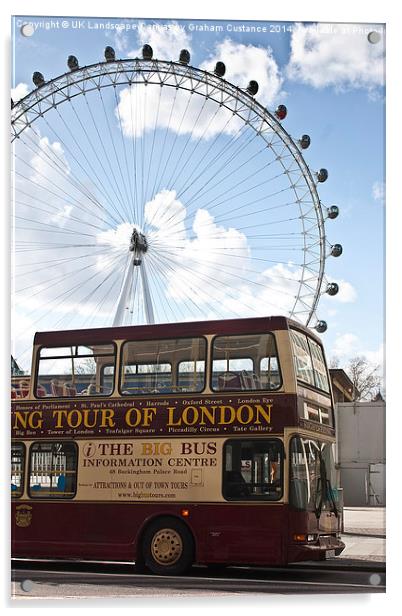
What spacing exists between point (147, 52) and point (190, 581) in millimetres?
5988

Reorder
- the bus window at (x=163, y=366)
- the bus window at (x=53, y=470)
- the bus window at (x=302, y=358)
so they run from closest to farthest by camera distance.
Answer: the bus window at (x=302, y=358) → the bus window at (x=163, y=366) → the bus window at (x=53, y=470)

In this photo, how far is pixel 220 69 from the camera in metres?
13.5

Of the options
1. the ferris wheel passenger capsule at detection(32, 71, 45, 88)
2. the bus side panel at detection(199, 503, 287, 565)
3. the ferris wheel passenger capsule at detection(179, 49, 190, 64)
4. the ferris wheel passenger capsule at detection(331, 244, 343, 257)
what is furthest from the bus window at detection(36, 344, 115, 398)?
the ferris wheel passenger capsule at detection(179, 49, 190, 64)

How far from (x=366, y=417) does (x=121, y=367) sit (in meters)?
3.12

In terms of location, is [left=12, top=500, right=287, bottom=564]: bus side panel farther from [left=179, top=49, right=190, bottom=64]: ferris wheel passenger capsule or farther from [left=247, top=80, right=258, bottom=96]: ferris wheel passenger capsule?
[left=179, top=49, right=190, bottom=64]: ferris wheel passenger capsule

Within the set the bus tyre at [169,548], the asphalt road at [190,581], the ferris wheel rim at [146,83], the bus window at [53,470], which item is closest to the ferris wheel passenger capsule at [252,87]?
the ferris wheel rim at [146,83]

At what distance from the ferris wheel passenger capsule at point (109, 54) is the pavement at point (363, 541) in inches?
232

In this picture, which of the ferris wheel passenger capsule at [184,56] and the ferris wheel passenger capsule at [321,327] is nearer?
the ferris wheel passenger capsule at [184,56]

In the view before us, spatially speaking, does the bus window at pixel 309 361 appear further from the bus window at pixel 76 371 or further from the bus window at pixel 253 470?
the bus window at pixel 76 371

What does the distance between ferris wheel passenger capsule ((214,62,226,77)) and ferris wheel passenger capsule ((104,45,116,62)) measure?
1.17m

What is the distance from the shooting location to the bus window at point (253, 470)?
44.8ft

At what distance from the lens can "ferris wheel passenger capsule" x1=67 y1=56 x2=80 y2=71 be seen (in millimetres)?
13250

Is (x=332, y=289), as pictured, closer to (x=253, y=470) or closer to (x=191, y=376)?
(x=191, y=376)
